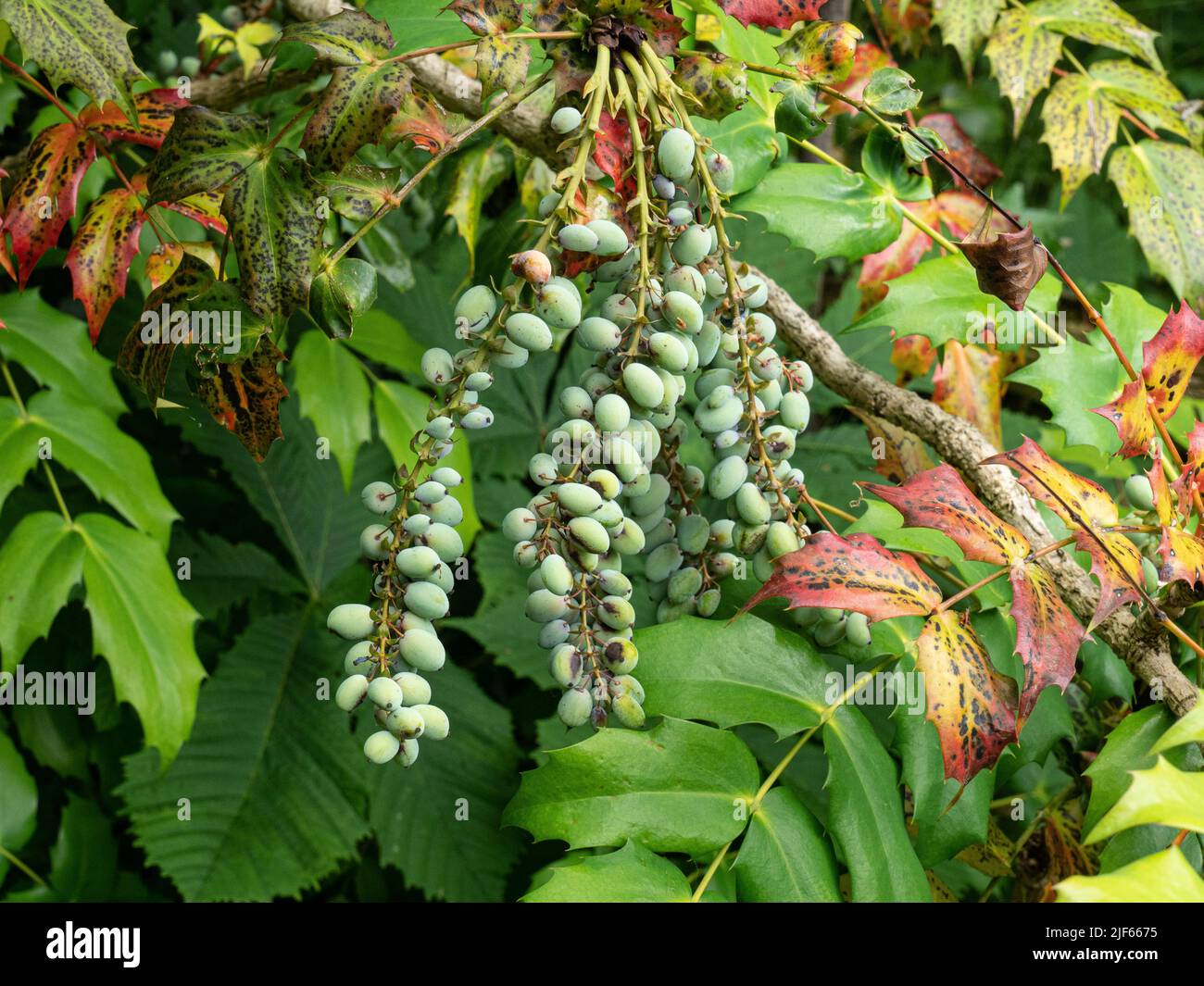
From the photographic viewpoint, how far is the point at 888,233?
72 cm

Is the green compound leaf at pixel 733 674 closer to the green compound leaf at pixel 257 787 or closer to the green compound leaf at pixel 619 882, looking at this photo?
the green compound leaf at pixel 619 882

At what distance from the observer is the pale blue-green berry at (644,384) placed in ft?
1.51

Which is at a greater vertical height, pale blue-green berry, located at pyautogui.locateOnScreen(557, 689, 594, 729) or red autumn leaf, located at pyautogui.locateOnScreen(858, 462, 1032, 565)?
red autumn leaf, located at pyautogui.locateOnScreen(858, 462, 1032, 565)

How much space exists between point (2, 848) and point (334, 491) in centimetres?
49

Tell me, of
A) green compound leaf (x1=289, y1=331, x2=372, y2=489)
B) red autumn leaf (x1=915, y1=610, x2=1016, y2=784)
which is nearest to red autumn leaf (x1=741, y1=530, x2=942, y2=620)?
red autumn leaf (x1=915, y1=610, x2=1016, y2=784)

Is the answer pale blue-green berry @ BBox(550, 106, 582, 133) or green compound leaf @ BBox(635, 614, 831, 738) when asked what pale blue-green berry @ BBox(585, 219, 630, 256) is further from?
green compound leaf @ BBox(635, 614, 831, 738)

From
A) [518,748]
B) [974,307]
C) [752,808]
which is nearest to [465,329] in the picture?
[752,808]

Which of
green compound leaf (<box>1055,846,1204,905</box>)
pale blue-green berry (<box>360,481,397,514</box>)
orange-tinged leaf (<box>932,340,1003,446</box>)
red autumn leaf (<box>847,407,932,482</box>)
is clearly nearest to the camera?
green compound leaf (<box>1055,846,1204,905</box>)

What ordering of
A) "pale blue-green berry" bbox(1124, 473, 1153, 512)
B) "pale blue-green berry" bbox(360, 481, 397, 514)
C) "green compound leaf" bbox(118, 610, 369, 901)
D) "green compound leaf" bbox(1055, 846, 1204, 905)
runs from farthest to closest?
"green compound leaf" bbox(118, 610, 369, 901) < "pale blue-green berry" bbox(1124, 473, 1153, 512) < "pale blue-green berry" bbox(360, 481, 397, 514) < "green compound leaf" bbox(1055, 846, 1204, 905)

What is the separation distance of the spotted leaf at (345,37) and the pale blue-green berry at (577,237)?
15 centimetres

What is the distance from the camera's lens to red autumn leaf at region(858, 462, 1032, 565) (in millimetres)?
533

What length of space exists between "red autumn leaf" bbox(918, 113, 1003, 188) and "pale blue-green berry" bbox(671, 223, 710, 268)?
1.75 ft

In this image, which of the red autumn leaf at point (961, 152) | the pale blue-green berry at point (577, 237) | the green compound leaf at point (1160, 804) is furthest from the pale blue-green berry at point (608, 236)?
the red autumn leaf at point (961, 152)

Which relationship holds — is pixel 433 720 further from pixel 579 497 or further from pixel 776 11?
pixel 776 11
